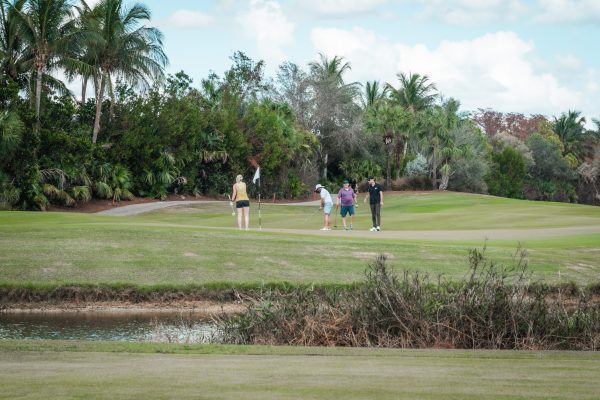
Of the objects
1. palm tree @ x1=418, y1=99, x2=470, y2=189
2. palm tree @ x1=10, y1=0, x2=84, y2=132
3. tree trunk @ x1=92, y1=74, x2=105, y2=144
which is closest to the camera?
palm tree @ x1=10, y1=0, x2=84, y2=132

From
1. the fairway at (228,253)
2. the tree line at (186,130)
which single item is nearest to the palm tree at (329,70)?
the tree line at (186,130)

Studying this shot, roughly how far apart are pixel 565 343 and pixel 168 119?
4822 centimetres

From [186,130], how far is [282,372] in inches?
2107

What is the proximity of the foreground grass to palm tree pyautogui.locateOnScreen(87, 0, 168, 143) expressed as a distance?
4615 cm

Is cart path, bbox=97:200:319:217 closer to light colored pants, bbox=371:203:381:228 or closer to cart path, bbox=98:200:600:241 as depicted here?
cart path, bbox=98:200:600:241

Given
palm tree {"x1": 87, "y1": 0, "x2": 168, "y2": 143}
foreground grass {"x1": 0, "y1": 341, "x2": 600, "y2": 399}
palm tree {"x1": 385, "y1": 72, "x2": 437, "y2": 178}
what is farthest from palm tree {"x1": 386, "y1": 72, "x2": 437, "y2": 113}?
foreground grass {"x1": 0, "y1": 341, "x2": 600, "y2": 399}

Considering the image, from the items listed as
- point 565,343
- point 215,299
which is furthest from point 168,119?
point 565,343

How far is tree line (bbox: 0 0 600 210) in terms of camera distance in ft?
167

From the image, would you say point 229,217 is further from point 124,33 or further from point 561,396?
point 561,396

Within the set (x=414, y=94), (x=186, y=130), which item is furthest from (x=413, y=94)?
(x=186, y=130)

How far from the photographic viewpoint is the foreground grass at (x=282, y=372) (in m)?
8.12

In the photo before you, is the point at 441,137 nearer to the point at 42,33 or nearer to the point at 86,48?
the point at 86,48

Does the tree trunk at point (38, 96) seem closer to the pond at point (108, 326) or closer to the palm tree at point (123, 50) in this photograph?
the palm tree at point (123, 50)

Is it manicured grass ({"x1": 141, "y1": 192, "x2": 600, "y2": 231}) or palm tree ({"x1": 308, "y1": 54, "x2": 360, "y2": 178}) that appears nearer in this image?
manicured grass ({"x1": 141, "y1": 192, "x2": 600, "y2": 231})
